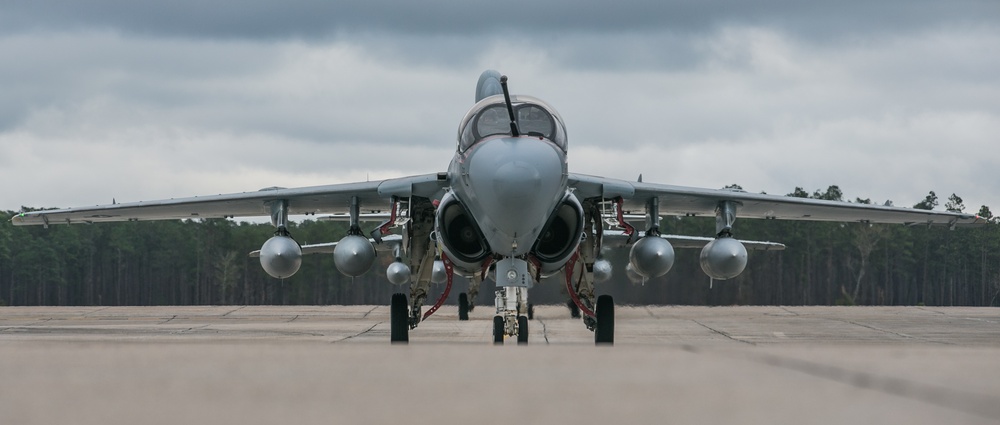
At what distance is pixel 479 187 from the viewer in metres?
11.2

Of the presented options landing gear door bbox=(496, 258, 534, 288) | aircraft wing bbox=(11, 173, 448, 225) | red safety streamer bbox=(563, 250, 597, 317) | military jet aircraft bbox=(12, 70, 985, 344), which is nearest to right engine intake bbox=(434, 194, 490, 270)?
military jet aircraft bbox=(12, 70, 985, 344)

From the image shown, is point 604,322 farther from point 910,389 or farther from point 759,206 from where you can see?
point 910,389

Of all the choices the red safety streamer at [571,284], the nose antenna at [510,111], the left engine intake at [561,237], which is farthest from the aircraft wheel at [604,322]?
the nose antenna at [510,111]

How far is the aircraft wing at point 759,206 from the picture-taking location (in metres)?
15.6

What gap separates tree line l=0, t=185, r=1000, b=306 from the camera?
194 ft

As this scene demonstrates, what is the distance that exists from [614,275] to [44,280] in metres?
51.5

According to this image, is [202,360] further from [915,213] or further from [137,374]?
[915,213]

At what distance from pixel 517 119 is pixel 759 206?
8.35 metres

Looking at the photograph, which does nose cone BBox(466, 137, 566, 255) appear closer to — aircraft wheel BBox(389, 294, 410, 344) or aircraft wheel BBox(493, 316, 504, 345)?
aircraft wheel BBox(493, 316, 504, 345)

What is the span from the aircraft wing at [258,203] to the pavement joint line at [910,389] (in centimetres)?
950

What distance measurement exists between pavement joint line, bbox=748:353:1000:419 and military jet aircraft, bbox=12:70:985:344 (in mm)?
7123

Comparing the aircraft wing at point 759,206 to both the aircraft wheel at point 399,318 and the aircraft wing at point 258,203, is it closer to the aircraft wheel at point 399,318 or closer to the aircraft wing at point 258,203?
the aircraft wing at point 258,203

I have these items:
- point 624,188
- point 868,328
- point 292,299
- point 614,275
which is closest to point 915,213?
point 868,328

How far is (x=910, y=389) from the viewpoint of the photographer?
3.00 meters
